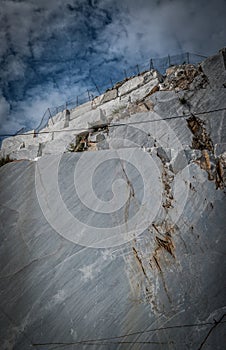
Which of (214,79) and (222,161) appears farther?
(214,79)

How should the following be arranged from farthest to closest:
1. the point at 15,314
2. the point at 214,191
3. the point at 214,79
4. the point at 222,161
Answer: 1. the point at 214,79
2. the point at 222,161
3. the point at 214,191
4. the point at 15,314

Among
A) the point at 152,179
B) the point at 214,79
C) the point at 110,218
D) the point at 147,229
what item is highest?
the point at 214,79

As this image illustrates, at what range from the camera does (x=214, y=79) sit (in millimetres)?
7812

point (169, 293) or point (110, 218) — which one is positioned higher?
point (110, 218)

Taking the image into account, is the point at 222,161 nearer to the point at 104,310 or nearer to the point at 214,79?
the point at 214,79

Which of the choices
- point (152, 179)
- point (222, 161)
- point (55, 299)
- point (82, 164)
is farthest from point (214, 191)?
point (55, 299)

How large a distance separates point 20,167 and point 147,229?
4.06m

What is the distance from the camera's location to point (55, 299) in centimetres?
527

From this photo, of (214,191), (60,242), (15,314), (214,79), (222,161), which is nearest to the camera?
(15,314)

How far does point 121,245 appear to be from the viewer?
5805 millimetres

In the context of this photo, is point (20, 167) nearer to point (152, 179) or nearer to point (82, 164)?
point (82, 164)

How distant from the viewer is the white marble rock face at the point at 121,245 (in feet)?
16.6

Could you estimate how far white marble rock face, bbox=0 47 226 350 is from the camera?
199 inches

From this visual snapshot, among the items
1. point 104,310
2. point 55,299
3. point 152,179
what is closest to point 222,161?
point 152,179
